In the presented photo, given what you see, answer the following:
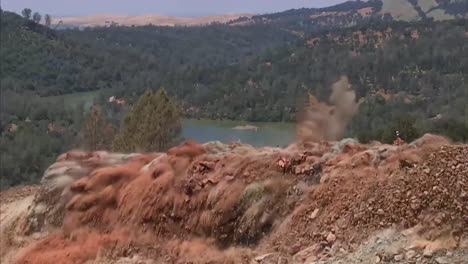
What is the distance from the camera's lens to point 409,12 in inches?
5281

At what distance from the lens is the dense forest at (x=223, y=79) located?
147ft

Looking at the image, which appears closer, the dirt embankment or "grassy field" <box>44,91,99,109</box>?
the dirt embankment

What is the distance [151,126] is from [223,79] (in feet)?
190

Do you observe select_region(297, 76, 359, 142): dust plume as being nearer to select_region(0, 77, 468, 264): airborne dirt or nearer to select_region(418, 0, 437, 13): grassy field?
select_region(0, 77, 468, 264): airborne dirt

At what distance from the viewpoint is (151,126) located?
1855cm

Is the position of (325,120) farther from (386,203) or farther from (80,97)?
(80,97)

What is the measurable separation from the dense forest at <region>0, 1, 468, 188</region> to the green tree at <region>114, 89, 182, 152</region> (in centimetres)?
1440

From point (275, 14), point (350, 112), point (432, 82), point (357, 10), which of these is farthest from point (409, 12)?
point (350, 112)

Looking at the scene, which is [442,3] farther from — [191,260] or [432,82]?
[191,260]

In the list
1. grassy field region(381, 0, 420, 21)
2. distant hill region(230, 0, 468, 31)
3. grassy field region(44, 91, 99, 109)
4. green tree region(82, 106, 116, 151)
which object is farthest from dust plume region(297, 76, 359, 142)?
grassy field region(381, 0, 420, 21)

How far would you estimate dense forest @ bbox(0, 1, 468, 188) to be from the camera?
44938mm

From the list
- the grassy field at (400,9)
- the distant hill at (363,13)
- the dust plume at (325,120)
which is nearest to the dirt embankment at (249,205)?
the dust plume at (325,120)

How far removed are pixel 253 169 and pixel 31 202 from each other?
3.34 m

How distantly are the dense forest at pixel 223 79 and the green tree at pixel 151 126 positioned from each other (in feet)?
47.2
